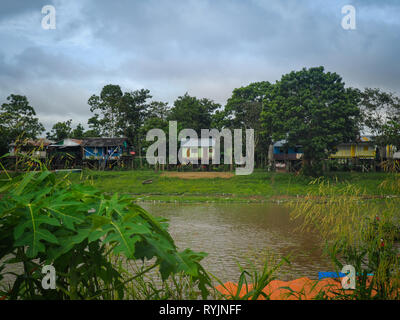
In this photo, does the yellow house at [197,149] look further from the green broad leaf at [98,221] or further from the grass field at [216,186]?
the green broad leaf at [98,221]

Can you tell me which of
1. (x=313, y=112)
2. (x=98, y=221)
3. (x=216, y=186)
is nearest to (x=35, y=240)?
(x=98, y=221)

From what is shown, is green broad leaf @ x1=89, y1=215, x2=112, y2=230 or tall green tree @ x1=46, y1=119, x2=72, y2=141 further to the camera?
tall green tree @ x1=46, y1=119, x2=72, y2=141

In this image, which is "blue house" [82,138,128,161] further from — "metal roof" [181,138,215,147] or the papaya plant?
the papaya plant

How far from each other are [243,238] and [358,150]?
113 ft

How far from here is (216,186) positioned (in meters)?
26.0

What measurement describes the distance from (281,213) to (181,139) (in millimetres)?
25872

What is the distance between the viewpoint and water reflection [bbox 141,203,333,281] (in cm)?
708

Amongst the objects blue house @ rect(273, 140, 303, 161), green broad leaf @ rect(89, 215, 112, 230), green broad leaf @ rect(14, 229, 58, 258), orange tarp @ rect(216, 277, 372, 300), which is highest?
blue house @ rect(273, 140, 303, 161)

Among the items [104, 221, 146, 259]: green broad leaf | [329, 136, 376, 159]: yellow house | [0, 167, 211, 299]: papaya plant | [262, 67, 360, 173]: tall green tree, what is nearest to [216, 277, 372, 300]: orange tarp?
[0, 167, 211, 299]: papaya plant

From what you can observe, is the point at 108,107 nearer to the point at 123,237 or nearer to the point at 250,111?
the point at 250,111

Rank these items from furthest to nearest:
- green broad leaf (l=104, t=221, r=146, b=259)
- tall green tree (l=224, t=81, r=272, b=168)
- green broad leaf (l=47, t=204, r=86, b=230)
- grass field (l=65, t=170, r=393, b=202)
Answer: tall green tree (l=224, t=81, r=272, b=168)
grass field (l=65, t=170, r=393, b=202)
green broad leaf (l=47, t=204, r=86, b=230)
green broad leaf (l=104, t=221, r=146, b=259)

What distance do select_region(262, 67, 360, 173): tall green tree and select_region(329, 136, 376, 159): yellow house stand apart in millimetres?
12000

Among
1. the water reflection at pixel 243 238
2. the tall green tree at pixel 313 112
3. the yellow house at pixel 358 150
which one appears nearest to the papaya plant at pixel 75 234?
the water reflection at pixel 243 238
